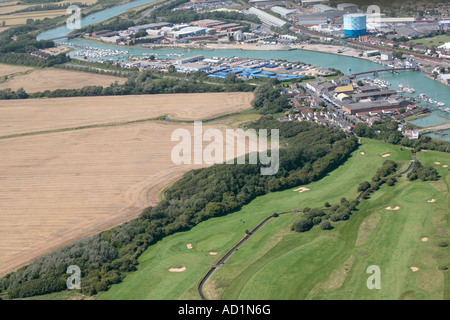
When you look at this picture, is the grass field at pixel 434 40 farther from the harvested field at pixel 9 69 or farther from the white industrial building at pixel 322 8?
the harvested field at pixel 9 69

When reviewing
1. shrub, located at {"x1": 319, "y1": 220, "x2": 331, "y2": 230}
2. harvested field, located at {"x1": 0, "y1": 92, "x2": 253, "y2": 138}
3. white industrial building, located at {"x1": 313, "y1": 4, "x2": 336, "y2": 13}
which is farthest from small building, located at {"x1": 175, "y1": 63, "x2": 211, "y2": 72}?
shrub, located at {"x1": 319, "y1": 220, "x2": 331, "y2": 230}

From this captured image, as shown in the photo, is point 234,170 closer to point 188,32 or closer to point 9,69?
point 9,69

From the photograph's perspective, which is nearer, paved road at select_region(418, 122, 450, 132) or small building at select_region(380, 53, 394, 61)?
paved road at select_region(418, 122, 450, 132)

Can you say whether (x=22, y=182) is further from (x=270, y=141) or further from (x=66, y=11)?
(x=66, y=11)

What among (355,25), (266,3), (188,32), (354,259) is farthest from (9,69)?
(354,259)

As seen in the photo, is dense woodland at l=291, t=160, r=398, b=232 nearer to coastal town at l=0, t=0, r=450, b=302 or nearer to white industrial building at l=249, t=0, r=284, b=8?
coastal town at l=0, t=0, r=450, b=302

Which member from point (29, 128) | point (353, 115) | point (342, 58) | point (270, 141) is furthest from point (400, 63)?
point (29, 128)
